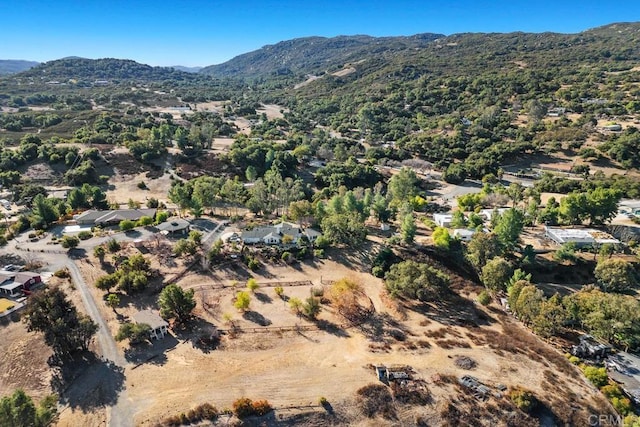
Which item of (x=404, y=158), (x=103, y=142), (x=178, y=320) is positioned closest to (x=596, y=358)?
(x=178, y=320)

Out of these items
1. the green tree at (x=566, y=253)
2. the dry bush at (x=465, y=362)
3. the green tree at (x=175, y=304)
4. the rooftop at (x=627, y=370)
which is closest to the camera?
the rooftop at (x=627, y=370)

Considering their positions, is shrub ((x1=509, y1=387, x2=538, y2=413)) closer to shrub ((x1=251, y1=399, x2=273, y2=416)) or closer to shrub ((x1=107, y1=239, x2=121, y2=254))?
shrub ((x1=251, y1=399, x2=273, y2=416))

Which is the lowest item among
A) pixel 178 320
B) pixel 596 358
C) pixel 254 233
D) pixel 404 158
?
pixel 596 358

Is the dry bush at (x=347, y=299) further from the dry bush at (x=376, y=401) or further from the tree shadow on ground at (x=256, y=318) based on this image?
the dry bush at (x=376, y=401)

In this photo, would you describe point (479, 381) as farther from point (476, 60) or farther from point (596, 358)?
point (476, 60)

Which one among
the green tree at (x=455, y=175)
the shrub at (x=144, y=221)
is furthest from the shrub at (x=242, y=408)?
the green tree at (x=455, y=175)

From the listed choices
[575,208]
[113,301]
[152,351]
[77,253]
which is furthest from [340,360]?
[575,208]

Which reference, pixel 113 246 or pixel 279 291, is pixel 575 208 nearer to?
pixel 279 291
